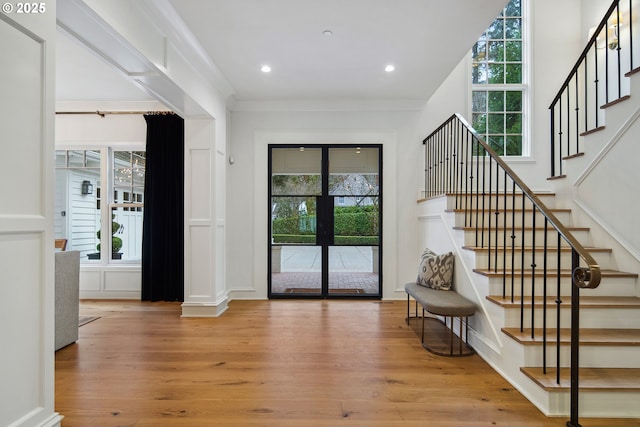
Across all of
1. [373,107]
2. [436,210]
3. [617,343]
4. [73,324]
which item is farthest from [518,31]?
[73,324]

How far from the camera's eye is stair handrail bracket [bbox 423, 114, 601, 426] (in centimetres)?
184

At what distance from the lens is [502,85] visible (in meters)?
4.90

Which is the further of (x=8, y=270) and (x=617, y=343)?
(x=617, y=343)

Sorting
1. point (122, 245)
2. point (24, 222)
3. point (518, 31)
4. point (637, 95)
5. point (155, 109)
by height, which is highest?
point (518, 31)

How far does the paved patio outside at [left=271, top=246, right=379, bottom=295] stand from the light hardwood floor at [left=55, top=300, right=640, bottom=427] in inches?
46.3

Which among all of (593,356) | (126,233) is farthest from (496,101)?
(126,233)

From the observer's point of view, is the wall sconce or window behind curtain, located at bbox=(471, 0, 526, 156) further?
the wall sconce

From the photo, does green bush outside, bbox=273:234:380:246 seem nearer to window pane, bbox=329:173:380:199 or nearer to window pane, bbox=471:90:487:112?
window pane, bbox=329:173:380:199

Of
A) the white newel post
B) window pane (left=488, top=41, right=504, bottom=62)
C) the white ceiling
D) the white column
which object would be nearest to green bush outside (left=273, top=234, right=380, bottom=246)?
the white newel post

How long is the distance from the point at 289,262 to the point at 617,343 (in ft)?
12.1

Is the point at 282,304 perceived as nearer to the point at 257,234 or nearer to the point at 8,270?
the point at 257,234

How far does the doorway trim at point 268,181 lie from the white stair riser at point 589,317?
7.70 feet

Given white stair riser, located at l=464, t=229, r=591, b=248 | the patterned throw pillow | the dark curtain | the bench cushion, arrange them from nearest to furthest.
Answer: the bench cushion → white stair riser, located at l=464, t=229, r=591, b=248 → the patterned throw pillow → the dark curtain

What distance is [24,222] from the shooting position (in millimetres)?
1445
